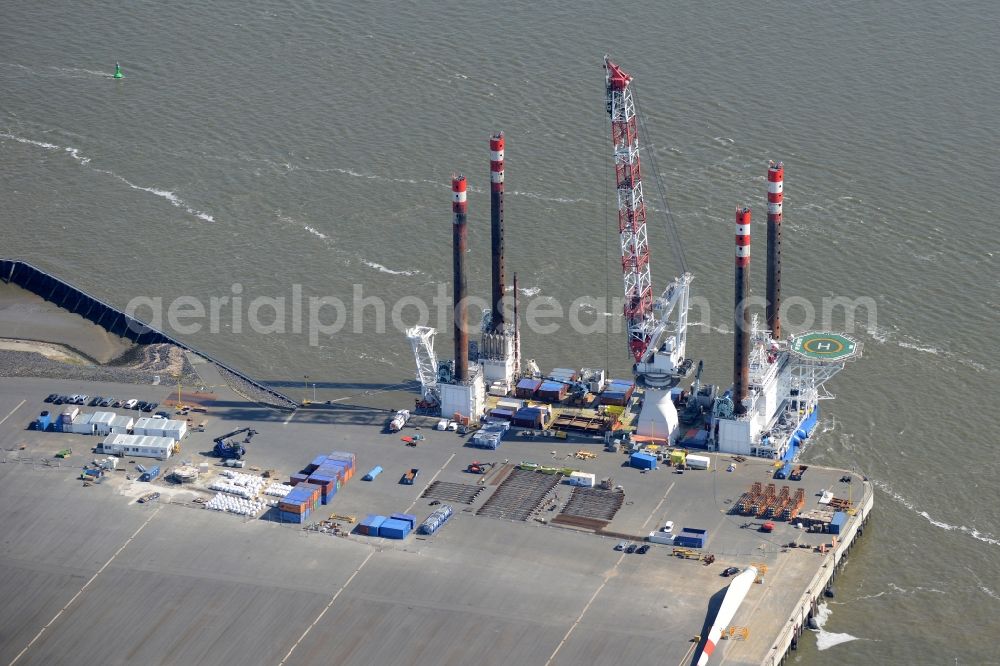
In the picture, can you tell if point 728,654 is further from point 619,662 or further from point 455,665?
point 455,665

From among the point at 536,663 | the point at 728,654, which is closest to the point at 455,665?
the point at 536,663

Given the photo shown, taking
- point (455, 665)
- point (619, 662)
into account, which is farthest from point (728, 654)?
point (455, 665)

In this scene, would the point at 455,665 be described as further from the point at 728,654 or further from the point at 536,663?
the point at 728,654
